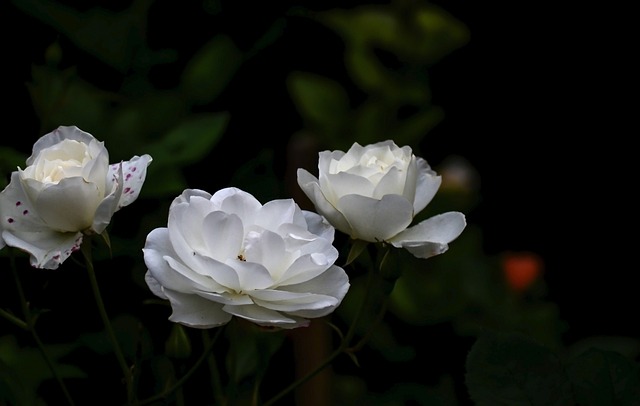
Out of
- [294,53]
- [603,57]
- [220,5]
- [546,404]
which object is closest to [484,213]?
[603,57]

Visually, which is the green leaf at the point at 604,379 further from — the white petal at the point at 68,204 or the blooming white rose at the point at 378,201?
the white petal at the point at 68,204

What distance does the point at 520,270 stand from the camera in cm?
127

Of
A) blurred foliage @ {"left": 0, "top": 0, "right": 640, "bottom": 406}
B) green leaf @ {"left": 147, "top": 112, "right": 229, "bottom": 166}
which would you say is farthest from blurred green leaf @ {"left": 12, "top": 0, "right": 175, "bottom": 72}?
green leaf @ {"left": 147, "top": 112, "right": 229, "bottom": 166}

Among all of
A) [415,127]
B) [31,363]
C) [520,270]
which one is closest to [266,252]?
[31,363]

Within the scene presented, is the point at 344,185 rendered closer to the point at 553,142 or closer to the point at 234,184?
the point at 234,184

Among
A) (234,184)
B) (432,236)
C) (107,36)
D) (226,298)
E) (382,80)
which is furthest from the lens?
(382,80)

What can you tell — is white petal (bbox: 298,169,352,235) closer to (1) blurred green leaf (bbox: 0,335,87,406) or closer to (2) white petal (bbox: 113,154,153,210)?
(2) white petal (bbox: 113,154,153,210)

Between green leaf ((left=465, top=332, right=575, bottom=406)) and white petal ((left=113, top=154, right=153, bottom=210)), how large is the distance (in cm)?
26

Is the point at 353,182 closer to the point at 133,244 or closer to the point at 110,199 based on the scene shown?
the point at 110,199

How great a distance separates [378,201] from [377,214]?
10 millimetres

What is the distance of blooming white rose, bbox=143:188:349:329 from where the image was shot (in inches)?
22.0

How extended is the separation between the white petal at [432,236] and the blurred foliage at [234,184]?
204mm

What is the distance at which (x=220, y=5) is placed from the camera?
1205 millimetres

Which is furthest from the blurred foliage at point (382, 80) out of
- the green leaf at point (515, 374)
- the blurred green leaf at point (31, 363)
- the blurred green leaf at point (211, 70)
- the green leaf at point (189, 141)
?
the green leaf at point (515, 374)
